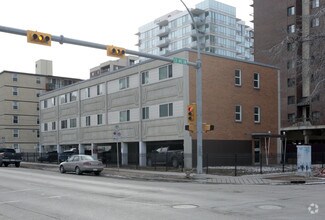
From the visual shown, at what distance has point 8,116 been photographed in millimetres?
82562

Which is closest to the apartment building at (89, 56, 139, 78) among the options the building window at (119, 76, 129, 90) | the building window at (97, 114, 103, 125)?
the building window at (97, 114, 103, 125)

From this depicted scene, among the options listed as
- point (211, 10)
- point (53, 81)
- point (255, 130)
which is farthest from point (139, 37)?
point (255, 130)

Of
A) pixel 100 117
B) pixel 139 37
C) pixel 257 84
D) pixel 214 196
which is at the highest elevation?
pixel 139 37

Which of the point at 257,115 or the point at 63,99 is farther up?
the point at 63,99

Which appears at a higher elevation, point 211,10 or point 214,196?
point 211,10

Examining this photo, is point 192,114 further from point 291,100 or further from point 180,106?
point 291,100

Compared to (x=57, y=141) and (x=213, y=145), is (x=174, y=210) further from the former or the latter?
(x=57, y=141)

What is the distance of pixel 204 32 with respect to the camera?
10956 centimetres

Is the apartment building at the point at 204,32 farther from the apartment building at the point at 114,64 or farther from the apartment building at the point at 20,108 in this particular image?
the apartment building at the point at 20,108

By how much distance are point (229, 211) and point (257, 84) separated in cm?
3050

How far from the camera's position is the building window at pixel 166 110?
1432 inches

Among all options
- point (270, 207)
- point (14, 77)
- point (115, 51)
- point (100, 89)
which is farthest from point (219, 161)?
point (14, 77)

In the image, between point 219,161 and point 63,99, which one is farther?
point 63,99

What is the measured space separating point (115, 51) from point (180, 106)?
1500 centimetres
